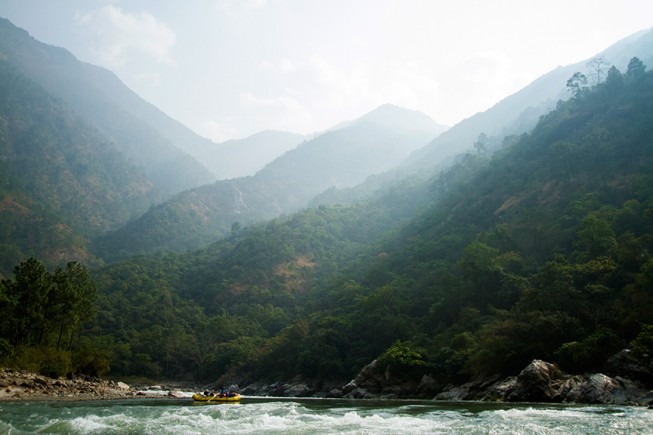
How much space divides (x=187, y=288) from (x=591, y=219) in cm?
9000

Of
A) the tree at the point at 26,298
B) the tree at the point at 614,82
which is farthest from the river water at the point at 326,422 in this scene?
the tree at the point at 614,82

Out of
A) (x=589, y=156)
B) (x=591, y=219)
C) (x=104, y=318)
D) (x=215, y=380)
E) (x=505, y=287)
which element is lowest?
(x=215, y=380)

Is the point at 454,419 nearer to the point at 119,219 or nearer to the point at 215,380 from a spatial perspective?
the point at 215,380

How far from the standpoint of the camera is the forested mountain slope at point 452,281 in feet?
129

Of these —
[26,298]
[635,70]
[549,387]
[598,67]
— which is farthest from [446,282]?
[598,67]

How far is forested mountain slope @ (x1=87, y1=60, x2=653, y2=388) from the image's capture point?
39.3m

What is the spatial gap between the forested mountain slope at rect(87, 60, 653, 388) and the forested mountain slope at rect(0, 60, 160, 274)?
22716 millimetres

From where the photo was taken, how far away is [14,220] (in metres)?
118

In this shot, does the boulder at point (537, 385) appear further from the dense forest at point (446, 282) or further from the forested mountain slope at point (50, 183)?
the forested mountain slope at point (50, 183)

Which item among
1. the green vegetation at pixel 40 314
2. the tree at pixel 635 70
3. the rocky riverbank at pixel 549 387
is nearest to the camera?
the rocky riverbank at pixel 549 387

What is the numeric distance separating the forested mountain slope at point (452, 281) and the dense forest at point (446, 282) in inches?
8.7

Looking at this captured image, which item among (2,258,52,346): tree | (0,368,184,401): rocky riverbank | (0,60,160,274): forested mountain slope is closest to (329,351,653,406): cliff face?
(0,368,184,401): rocky riverbank

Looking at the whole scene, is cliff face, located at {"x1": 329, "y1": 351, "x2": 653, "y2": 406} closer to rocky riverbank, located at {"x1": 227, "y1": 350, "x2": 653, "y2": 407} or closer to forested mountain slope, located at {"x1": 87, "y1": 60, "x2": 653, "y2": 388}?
rocky riverbank, located at {"x1": 227, "y1": 350, "x2": 653, "y2": 407}

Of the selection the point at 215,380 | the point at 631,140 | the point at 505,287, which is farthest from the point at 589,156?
the point at 215,380
